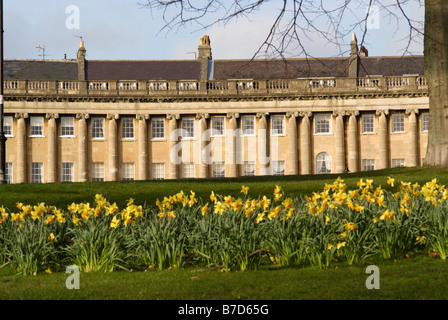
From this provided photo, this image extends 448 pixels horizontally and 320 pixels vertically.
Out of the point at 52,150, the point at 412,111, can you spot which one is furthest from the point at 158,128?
the point at 412,111

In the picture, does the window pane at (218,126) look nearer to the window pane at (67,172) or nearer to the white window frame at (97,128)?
the white window frame at (97,128)

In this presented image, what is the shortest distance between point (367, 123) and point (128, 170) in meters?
19.3

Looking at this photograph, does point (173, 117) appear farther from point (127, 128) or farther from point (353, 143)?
point (353, 143)

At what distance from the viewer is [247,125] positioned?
61.9 metres

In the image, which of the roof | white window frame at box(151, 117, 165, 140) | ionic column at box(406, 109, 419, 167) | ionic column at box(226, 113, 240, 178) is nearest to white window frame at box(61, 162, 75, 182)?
white window frame at box(151, 117, 165, 140)

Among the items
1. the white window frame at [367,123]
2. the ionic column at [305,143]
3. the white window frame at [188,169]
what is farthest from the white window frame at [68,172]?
the white window frame at [367,123]

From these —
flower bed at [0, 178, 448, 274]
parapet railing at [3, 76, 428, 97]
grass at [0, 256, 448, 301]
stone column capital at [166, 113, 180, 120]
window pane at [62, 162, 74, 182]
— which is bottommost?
grass at [0, 256, 448, 301]

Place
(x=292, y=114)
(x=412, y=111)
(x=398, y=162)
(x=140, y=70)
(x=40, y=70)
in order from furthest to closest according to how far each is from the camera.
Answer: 1. (x=140, y=70)
2. (x=40, y=70)
3. (x=292, y=114)
4. (x=398, y=162)
5. (x=412, y=111)

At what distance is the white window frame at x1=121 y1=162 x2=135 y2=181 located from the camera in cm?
6181

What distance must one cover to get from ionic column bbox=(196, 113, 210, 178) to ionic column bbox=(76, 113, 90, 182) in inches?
350

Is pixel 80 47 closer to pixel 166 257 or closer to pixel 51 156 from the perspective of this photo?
pixel 51 156

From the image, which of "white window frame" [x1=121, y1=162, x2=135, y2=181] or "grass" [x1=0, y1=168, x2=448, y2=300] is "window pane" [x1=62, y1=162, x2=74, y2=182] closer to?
"white window frame" [x1=121, y1=162, x2=135, y2=181]

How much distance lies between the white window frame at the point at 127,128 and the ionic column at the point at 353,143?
17.2 metres

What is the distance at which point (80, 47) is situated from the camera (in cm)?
6366
